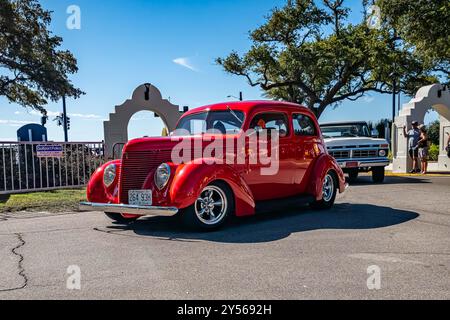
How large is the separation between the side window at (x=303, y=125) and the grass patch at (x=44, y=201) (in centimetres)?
464

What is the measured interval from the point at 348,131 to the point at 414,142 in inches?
115

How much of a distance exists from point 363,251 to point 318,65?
2214cm

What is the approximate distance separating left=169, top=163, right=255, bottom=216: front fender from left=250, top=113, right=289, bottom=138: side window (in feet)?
3.75

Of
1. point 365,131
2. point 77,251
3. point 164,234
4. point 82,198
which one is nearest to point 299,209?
point 164,234

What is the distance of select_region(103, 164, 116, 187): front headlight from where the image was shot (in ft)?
19.9

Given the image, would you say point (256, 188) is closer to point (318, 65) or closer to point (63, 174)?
point (63, 174)

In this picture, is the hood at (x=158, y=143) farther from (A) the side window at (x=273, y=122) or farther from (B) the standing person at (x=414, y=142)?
(B) the standing person at (x=414, y=142)

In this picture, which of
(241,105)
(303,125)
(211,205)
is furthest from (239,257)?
(303,125)

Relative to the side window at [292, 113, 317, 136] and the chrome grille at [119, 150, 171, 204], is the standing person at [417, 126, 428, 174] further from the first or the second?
the chrome grille at [119, 150, 171, 204]

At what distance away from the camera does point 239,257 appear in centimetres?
426

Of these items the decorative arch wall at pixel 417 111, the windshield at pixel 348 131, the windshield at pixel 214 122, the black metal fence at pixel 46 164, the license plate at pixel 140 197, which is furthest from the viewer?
the decorative arch wall at pixel 417 111

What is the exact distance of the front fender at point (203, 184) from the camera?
Result: 5.13 metres

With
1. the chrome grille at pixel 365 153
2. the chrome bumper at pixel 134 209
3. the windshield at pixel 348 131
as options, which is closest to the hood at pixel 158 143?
the chrome bumper at pixel 134 209

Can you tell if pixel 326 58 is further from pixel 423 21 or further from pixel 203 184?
pixel 203 184
